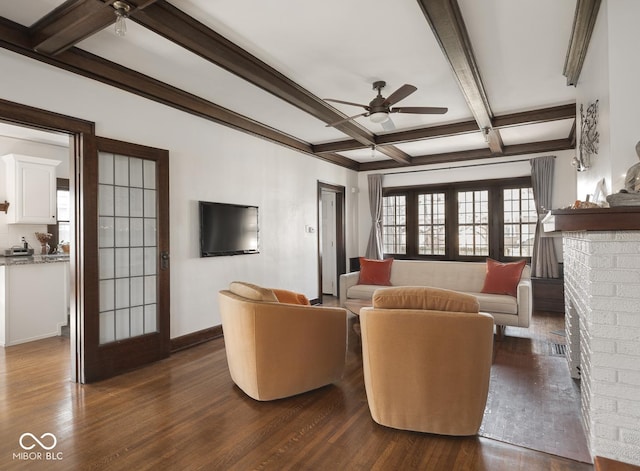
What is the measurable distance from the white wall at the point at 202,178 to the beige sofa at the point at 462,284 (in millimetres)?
1167

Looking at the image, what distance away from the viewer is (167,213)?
392 cm

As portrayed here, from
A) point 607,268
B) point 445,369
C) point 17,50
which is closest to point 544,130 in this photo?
point 607,268

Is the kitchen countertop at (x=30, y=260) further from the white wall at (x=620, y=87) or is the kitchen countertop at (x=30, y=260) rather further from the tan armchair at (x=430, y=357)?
the white wall at (x=620, y=87)

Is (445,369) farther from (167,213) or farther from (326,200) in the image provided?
(326,200)

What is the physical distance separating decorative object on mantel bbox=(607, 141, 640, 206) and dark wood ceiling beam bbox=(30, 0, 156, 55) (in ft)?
9.16

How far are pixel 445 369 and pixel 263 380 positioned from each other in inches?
51.3

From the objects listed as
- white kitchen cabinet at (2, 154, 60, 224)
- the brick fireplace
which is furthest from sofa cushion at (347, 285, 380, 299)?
white kitchen cabinet at (2, 154, 60, 224)

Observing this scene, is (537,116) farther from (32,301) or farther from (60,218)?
(60,218)

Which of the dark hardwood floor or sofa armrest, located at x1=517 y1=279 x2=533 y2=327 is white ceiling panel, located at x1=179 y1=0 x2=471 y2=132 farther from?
the dark hardwood floor

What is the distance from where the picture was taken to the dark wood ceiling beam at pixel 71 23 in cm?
236

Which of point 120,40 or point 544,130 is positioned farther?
point 544,130

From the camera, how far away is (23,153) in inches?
206

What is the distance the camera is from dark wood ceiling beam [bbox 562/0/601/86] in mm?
2461

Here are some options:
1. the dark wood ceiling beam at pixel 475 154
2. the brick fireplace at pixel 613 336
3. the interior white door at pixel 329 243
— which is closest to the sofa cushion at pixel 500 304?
the brick fireplace at pixel 613 336
